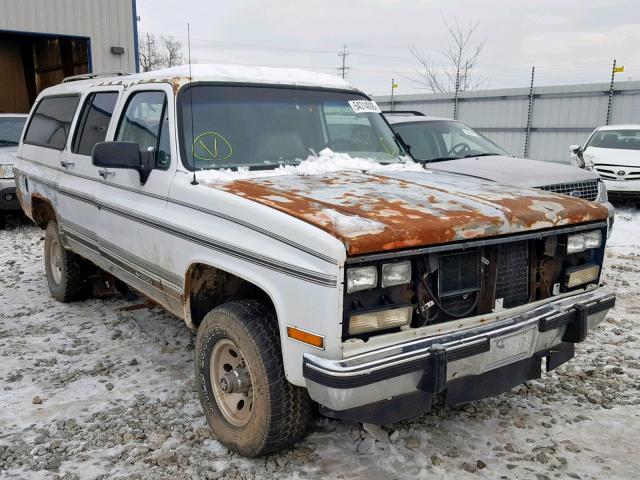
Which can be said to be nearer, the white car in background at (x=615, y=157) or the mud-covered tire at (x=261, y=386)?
the mud-covered tire at (x=261, y=386)

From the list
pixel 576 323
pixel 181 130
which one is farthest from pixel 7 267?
pixel 576 323

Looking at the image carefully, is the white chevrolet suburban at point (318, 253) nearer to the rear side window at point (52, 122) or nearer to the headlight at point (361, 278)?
the headlight at point (361, 278)

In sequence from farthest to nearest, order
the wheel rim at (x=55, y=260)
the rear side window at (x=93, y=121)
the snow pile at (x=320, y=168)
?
the wheel rim at (x=55, y=260)
the rear side window at (x=93, y=121)
the snow pile at (x=320, y=168)

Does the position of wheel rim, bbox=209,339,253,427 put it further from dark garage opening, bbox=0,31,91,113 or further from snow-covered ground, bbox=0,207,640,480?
dark garage opening, bbox=0,31,91,113

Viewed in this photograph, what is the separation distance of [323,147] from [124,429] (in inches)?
85.2

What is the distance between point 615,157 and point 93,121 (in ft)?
31.7

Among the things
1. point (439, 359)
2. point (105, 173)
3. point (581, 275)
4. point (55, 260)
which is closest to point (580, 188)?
point (581, 275)

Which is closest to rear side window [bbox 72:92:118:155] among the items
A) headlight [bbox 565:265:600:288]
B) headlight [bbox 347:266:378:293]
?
headlight [bbox 347:266:378:293]

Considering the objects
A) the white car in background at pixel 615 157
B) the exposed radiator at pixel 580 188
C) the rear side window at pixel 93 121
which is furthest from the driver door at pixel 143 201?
the white car in background at pixel 615 157

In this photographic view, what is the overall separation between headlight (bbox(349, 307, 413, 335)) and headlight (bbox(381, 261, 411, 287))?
0.12m

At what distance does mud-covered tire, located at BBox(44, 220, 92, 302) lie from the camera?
5.53 metres

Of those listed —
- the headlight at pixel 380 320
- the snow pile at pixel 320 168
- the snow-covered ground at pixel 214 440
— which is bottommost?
the snow-covered ground at pixel 214 440

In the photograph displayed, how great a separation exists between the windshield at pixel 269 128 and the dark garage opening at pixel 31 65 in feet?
42.1

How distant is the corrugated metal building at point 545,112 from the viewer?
1468 cm
